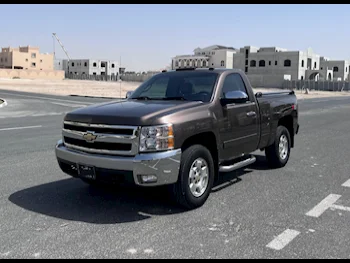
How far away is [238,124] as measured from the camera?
19.8ft

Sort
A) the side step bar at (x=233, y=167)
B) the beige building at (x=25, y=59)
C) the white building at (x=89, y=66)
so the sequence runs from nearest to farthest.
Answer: the side step bar at (x=233, y=167), the beige building at (x=25, y=59), the white building at (x=89, y=66)

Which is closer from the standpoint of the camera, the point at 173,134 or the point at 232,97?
the point at 173,134

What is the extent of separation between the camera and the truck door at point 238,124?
5785 mm

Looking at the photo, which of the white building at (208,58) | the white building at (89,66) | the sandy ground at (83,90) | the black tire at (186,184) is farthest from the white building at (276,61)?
the black tire at (186,184)

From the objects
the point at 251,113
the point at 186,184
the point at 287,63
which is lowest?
the point at 186,184

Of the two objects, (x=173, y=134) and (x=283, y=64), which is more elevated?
(x=283, y=64)

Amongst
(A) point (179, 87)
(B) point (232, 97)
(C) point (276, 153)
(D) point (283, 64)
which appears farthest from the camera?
(D) point (283, 64)

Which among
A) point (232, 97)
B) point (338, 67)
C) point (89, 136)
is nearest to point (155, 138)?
point (89, 136)

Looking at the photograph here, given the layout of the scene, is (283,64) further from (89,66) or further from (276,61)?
(89,66)

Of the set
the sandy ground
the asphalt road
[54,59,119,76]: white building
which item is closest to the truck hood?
the asphalt road

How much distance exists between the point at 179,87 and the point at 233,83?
0.92 metres

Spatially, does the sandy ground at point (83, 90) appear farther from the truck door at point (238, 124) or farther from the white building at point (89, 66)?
the white building at point (89, 66)

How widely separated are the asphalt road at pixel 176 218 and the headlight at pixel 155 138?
885 millimetres

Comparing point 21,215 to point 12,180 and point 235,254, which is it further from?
point 235,254
